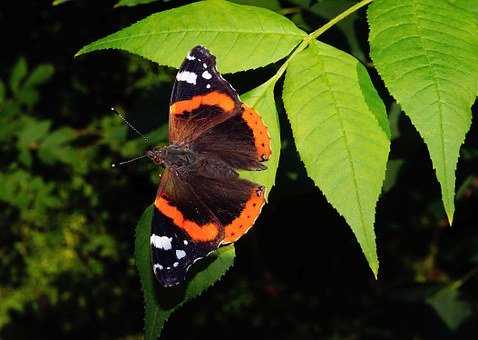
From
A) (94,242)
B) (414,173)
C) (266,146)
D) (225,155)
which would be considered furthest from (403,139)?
(94,242)

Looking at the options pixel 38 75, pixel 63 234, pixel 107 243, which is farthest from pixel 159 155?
pixel 63 234

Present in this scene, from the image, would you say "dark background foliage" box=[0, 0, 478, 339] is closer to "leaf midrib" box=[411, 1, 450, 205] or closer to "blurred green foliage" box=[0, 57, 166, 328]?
"blurred green foliage" box=[0, 57, 166, 328]

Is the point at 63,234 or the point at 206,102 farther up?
the point at 206,102

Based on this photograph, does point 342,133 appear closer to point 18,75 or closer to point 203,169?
point 203,169

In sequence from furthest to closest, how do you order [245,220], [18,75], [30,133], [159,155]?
[18,75], [30,133], [159,155], [245,220]

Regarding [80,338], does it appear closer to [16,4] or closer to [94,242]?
[94,242]

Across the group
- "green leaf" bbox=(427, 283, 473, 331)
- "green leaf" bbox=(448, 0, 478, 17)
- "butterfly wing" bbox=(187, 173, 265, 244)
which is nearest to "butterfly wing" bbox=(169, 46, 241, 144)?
"butterfly wing" bbox=(187, 173, 265, 244)

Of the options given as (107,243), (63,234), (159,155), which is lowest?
(63,234)

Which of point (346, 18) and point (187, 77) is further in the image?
point (346, 18)
